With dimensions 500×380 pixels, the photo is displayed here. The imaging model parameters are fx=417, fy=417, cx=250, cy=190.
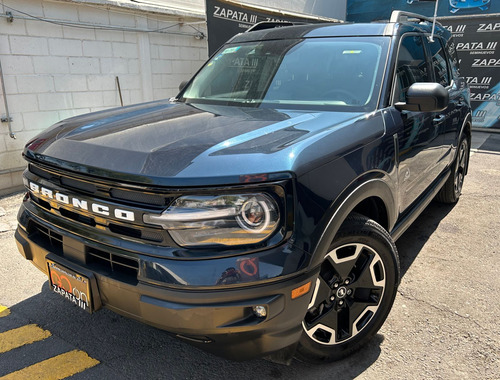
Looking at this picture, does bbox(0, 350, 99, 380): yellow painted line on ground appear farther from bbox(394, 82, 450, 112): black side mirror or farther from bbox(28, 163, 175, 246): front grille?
bbox(394, 82, 450, 112): black side mirror

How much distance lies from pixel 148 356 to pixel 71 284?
71cm

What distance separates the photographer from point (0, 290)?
320 cm

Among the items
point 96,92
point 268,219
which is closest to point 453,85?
point 268,219

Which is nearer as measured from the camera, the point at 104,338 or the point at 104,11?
the point at 104,338

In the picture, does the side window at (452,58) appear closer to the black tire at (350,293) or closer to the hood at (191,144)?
the hood at (191,144)

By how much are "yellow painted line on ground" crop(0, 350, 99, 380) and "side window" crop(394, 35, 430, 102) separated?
8.23 ft

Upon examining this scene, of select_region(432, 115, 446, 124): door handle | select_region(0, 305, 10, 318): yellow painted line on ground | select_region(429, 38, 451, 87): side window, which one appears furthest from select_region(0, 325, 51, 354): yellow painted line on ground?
select_region(429, 38, 451, 87): side window

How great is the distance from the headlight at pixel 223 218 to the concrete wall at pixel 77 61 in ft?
16.2

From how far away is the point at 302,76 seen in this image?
2930 mm

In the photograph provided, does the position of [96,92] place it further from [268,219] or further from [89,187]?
[268,219]

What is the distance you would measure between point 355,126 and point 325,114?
0.85 feet

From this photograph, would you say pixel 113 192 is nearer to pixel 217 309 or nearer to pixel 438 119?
pixel 217 309

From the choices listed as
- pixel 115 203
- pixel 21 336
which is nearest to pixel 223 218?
pixel 115 203

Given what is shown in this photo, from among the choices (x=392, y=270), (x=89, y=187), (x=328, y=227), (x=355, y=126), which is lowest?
(x=392, y=270)
